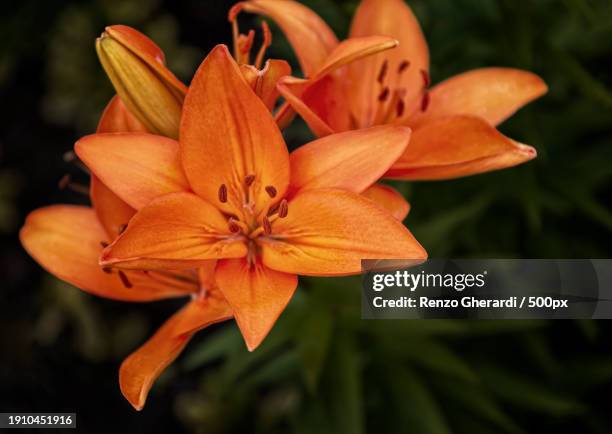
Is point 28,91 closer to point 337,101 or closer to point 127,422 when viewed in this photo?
point 127,422

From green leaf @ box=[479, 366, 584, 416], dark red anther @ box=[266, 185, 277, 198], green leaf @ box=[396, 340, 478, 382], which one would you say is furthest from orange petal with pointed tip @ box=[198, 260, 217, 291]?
green leaf @ box=[479, 366, 584, 416]

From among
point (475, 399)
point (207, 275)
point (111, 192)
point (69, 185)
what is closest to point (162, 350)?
point (207, 275)

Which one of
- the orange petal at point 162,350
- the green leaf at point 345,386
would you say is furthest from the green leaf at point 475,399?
the orange petal at point 162,350

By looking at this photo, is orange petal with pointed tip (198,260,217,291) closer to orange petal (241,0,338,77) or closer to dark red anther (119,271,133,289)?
dark red anther (119,271,133,289)

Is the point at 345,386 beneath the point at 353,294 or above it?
beneath

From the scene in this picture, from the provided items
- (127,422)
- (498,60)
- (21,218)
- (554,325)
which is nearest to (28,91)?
(21,218)

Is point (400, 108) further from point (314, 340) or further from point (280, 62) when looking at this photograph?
point (314, 340)
